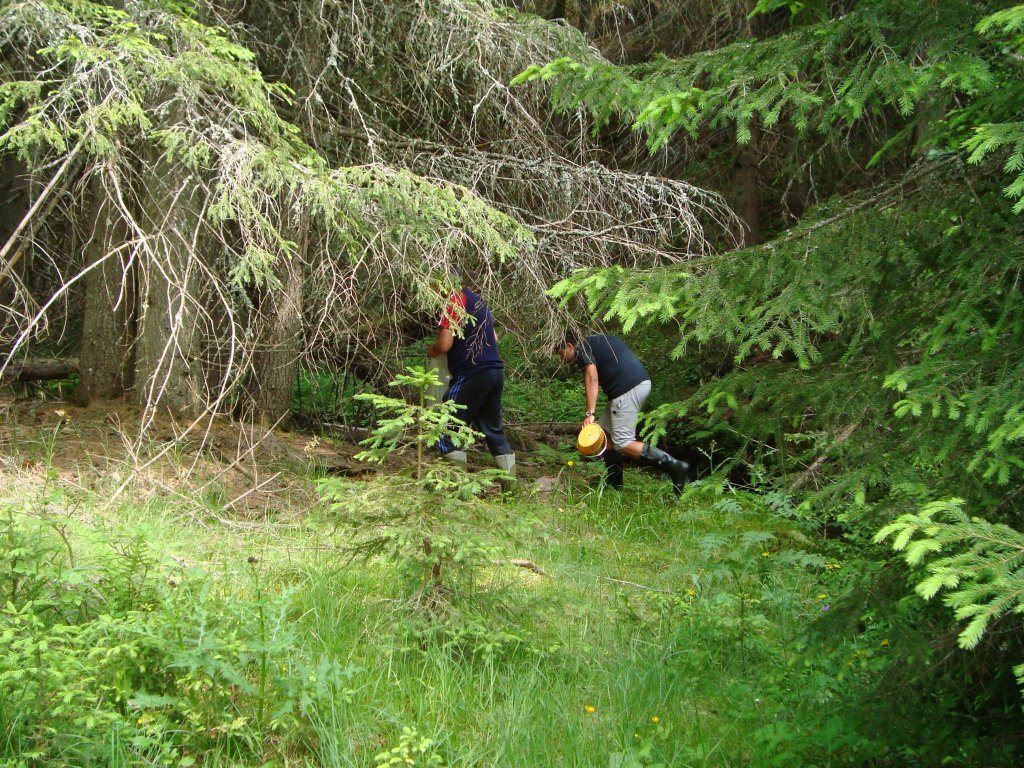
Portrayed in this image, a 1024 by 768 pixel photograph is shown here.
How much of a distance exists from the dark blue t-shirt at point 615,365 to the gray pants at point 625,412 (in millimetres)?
53

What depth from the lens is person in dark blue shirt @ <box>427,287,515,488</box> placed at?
680 cm

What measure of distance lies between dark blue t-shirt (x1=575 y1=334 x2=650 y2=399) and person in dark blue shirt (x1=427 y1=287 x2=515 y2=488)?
1.18 m

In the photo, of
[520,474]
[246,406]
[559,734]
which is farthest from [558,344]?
Result: [559,734]

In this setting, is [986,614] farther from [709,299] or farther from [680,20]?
[680,20]

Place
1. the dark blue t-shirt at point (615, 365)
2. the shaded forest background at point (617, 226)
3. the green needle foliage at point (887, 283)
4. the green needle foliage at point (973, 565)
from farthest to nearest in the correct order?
1. the dark blue t-shirt at point (615, 365)
2. the shaded forest background at point (617, 226)
3. the green needle foliage at point (887, 283)
4. the green needle foliage at point (973, 565)

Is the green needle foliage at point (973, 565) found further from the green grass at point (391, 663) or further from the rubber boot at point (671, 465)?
the rubber boot at point (671, 465)

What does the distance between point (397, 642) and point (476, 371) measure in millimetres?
3394

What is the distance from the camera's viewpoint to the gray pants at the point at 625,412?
26.9 feet

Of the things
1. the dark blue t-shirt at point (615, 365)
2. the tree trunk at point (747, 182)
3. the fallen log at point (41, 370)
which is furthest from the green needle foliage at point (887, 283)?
the tree trunk at point (747, 182)

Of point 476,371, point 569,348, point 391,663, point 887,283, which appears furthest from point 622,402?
point 887,283

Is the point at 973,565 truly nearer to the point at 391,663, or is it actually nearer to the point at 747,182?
the point at 391,663

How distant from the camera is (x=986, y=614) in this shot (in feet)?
6.63

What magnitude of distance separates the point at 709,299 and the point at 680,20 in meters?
7.08

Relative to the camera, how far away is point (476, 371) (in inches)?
277
